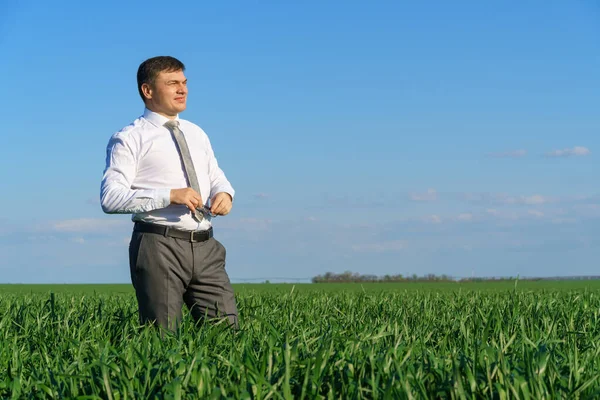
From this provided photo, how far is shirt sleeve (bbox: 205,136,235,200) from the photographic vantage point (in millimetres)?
5279

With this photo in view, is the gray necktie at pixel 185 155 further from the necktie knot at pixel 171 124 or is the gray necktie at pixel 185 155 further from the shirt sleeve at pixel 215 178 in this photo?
the shirt sleeve at pixel 215 178

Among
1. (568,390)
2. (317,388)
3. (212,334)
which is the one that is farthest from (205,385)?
(568,390)

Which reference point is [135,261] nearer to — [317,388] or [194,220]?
[194,220]

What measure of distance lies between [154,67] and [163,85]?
0.52ft

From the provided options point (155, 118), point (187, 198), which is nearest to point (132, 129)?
point (155, 118)

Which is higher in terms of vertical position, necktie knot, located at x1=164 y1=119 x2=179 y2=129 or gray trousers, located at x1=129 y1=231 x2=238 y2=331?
necktie knot, located at x1=164 y1=119 x2=179 y2=129

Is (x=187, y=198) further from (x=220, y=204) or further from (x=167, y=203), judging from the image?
(x=220, y=204)

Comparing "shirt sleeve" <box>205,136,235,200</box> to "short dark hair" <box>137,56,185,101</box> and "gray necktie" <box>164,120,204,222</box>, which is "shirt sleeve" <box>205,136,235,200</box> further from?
"short dark hair" <box>137,56,185,101</box>

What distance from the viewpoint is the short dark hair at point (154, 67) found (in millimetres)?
5180

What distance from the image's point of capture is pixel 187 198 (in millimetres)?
4598

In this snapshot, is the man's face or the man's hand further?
the man's face

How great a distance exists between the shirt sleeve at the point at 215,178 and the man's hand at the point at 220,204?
23 cm

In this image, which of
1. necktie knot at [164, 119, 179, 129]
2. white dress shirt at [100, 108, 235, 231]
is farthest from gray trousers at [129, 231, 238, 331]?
necktie knot at [164, 119, 179, 129]

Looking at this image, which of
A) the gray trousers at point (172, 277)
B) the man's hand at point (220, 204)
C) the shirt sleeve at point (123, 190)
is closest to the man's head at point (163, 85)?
the shirt sleeve at point (123, 190)
